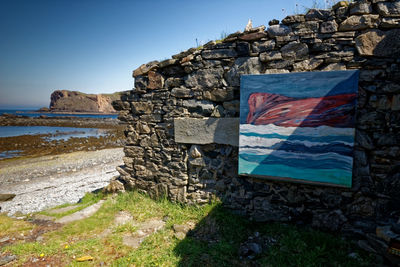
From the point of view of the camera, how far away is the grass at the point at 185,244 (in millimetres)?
2878

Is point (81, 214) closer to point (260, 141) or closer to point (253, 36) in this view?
point (260, 141)

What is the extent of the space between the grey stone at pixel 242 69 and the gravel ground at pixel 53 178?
6.64 metres

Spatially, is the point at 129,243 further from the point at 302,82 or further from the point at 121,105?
the point at 302,82

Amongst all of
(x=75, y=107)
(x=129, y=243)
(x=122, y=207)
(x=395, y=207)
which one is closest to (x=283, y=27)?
(x=395, y=207)

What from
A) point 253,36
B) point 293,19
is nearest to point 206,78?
point 253,36

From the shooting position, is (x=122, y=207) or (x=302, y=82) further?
(x=122, y=207)

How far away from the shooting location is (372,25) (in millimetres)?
2859

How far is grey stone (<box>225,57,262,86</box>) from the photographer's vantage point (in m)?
3.52

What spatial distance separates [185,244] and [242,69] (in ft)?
10.7

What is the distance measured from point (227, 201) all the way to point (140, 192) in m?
2.34

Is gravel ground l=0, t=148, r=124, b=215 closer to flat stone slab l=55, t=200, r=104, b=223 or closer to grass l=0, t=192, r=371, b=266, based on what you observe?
flat stone slab l=55, t=200, r=104, b=223

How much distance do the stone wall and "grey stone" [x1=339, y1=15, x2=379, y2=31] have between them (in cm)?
1

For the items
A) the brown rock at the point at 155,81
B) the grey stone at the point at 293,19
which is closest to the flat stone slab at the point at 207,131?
the brown rock at the point at 155,81

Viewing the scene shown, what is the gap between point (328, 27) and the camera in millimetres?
3035
